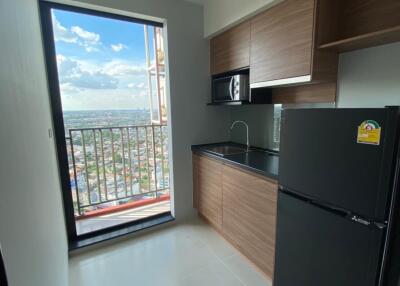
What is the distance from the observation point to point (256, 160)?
1.96 m

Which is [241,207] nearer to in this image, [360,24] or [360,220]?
[360,220]

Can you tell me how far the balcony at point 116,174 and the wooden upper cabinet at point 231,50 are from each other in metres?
1.15

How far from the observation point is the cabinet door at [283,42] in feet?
4.82

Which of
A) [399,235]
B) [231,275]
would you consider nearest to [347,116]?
[399,235]

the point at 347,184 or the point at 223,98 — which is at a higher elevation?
the point at 223,98

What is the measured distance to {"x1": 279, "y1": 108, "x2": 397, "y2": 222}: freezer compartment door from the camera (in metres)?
0.93

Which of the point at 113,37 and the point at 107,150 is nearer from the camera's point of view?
the point at 113,37

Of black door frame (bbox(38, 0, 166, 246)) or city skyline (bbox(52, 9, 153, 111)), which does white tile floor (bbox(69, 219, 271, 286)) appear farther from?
city skyline (bbox(52, 9, 153, 111))

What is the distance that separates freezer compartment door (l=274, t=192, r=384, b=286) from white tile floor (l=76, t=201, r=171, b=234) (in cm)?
176

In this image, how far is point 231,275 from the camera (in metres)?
1.84

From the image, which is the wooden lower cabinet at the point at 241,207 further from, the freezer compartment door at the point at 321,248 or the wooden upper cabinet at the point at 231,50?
the wooden upper cabinet at the point at 231,50

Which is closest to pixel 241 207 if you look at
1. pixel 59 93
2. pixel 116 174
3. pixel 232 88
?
pixel 232 88

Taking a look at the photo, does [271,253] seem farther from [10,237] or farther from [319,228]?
[10,237]

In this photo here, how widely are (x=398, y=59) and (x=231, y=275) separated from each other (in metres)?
1.99
